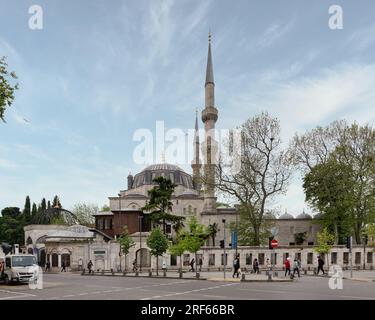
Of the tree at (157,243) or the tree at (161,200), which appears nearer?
the tree at (157,243)

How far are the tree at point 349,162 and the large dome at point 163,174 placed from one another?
120 ft

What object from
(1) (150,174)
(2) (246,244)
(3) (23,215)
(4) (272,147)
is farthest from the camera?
(3) (23,215)

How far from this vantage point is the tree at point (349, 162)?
149 ft

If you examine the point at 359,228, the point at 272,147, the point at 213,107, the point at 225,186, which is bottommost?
the point at 359,228

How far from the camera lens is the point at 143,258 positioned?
4878 centimetres

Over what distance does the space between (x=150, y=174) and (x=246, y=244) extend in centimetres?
3470

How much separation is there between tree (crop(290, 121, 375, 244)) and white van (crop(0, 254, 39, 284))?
28526mm

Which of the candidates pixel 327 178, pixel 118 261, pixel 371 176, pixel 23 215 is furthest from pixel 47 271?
pixel 23 215

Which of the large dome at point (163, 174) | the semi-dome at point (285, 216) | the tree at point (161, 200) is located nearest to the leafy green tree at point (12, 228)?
the large dome at point (163, 174)

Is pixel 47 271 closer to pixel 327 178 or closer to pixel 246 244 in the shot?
pixel 246 244

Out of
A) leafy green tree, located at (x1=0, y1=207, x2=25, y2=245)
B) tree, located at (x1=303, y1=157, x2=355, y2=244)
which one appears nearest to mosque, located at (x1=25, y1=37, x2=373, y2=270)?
tree, located at (x1=303, y1=157, x2=355, y2=244)

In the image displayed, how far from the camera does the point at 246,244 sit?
4984 cm

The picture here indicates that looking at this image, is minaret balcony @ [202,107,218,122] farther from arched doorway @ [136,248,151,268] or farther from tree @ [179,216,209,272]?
tree @ [179,216,209,272]

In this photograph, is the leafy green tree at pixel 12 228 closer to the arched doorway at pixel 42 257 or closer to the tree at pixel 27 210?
the tree at pixel 27 210
